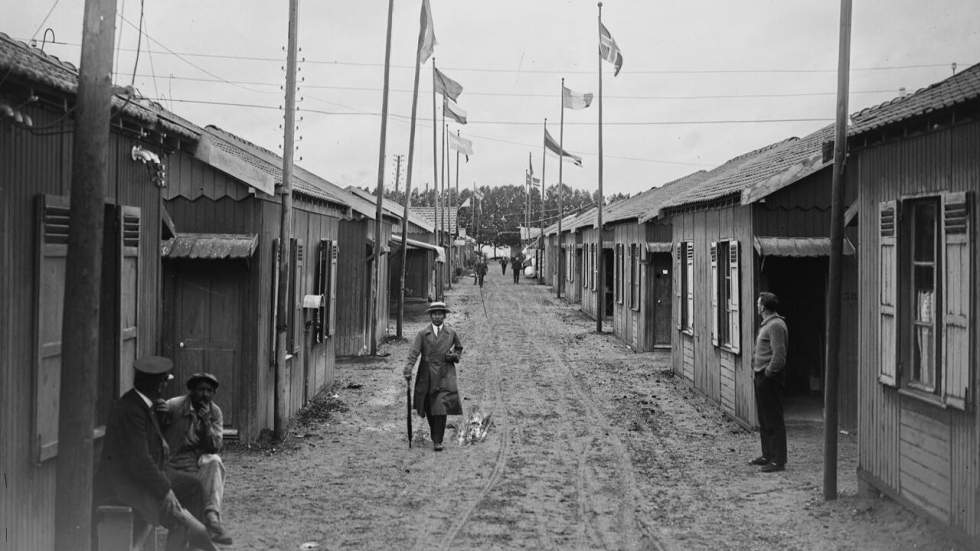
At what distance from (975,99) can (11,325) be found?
21.2 ft

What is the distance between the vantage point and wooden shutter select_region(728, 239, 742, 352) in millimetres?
12820

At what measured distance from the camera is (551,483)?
31.0 feet

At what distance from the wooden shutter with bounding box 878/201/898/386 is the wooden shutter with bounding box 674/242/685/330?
8.86m

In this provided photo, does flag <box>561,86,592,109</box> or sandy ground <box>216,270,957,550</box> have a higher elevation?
flag <box>561,86,592,109</box>

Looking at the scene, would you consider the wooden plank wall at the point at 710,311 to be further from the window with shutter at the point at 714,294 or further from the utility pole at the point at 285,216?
the utility pole at the point at 285,216

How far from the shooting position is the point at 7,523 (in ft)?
18.1

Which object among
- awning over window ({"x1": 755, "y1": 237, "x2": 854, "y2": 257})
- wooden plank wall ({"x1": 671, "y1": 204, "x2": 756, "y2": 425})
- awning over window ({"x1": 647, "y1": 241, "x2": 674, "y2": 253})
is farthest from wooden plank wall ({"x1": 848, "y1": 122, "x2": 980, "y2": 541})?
awning over window ({"x1": 647, "y1": 241, "x2": 674, "y2": 253})

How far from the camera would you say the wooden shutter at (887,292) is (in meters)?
7.80

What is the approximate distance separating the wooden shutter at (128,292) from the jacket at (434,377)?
4.07 m

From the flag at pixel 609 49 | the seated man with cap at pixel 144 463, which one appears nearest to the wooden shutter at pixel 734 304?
the seated man with cap at pixel 144 463

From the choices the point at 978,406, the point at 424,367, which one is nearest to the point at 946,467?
the point at 978,406

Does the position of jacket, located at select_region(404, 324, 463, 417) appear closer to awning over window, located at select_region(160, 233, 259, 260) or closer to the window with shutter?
awning over window, located at select_region(160, 233, 259, 260)

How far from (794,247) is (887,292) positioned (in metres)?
4.04

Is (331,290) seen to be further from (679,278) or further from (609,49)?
(609,49)
